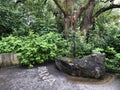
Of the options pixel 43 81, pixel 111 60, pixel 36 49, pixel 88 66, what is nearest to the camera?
pixel 43 81

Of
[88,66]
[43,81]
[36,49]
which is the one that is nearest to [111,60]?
[88,66]

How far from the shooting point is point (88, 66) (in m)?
5.34

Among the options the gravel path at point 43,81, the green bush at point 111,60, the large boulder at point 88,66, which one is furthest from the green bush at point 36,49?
the green bush at point 111,60

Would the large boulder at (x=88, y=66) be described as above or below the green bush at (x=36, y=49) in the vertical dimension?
below

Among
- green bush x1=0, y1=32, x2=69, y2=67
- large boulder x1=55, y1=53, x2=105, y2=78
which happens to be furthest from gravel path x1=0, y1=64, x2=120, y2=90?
green bush x1=0, y1=32, x2=69, y2=67

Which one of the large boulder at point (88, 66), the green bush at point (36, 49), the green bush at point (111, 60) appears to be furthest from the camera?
the green bush at point (36, 49)

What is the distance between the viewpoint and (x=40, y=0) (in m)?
10.9

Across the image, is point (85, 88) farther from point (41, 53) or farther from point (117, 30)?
point (117, 30)

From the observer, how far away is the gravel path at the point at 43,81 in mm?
4848

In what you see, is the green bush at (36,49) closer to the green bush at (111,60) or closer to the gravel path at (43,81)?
the gravel path at (43,81)

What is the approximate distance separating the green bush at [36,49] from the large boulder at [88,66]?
0.97 m

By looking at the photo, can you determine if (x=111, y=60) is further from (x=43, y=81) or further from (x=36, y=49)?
(x=36, y=49)

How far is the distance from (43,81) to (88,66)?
131 centimetres

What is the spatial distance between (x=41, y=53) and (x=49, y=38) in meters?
0.84
